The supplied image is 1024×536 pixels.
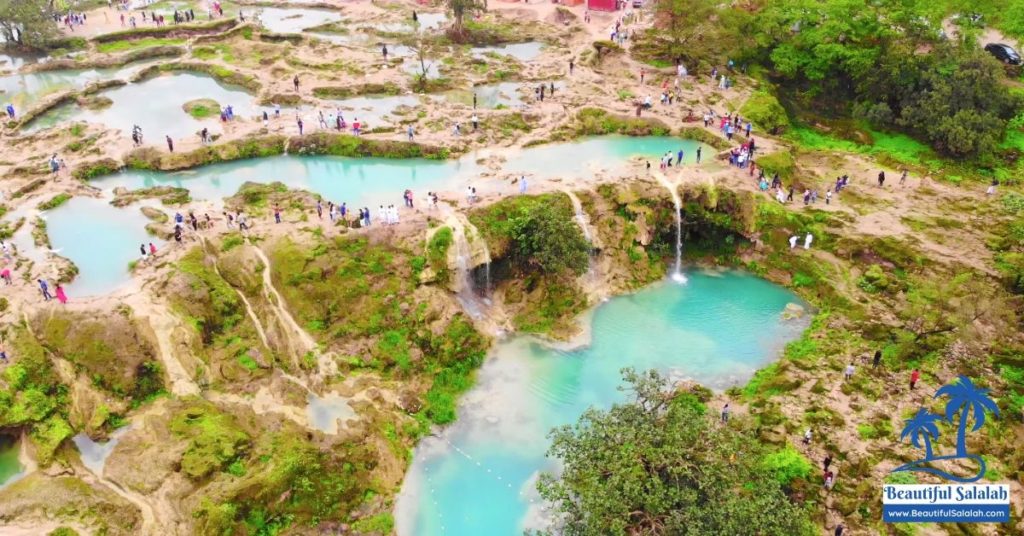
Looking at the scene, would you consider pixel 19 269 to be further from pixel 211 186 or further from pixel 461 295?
pixel 461 295

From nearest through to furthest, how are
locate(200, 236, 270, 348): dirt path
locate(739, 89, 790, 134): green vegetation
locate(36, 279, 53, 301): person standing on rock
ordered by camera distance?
locate(36, 279, 53, 301): person standing on rock, locate(200, 236, 270, 348): dirt path, locate(739, 89, 790, 134): green vegetation

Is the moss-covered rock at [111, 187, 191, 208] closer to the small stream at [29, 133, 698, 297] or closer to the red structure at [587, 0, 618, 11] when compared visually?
the small stream at [29, 133, 698, 297]

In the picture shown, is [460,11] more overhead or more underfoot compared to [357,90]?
more overhead

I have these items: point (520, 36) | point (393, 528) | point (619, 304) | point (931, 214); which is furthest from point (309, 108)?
point (931, 214)

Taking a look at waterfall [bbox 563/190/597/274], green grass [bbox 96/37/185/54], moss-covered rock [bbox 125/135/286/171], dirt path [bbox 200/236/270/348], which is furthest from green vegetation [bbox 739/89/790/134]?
green grass [bbox 96/37/185/54]

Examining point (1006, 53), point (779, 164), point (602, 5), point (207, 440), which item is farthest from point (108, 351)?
point (1006, 53)

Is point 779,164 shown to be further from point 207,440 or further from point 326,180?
point 207,440
